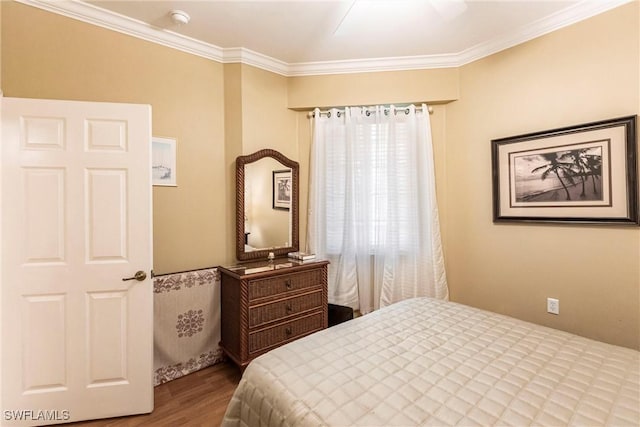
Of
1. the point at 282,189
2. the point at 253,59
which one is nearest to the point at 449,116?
the point at 282,189

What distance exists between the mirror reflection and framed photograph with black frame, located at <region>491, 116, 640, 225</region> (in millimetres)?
1874

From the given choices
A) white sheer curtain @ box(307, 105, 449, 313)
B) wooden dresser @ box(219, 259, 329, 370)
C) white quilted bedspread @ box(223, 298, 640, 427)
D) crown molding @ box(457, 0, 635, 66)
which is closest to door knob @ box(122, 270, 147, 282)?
wooden dresser @ box(219, 259, 329, 370)

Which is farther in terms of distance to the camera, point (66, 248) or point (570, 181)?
point (570, 181)

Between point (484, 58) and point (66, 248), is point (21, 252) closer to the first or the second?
point (66, 248)

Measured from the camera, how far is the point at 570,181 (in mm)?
2193

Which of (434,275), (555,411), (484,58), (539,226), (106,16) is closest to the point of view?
(555,411)

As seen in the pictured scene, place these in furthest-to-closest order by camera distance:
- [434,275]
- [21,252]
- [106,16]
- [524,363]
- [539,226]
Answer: [434,275] < [539,226] < [106,16] < [21,252] < [524,363]

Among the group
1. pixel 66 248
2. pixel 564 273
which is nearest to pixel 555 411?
pixel 564 273

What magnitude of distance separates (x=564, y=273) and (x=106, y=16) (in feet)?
12.4

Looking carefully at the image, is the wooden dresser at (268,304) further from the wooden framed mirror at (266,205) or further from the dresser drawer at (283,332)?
the wooden framed mirror at (266,205)

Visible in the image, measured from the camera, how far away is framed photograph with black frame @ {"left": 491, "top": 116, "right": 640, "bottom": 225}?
77.5 inches

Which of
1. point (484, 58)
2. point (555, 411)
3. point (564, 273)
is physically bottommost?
point (555, 411)

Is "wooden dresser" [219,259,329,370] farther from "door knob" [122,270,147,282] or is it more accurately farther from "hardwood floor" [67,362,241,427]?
"door knob" [122,270,147,282]

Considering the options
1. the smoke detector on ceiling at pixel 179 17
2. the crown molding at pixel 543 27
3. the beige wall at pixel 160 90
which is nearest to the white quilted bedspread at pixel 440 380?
the beige wall at pixel 160 90
